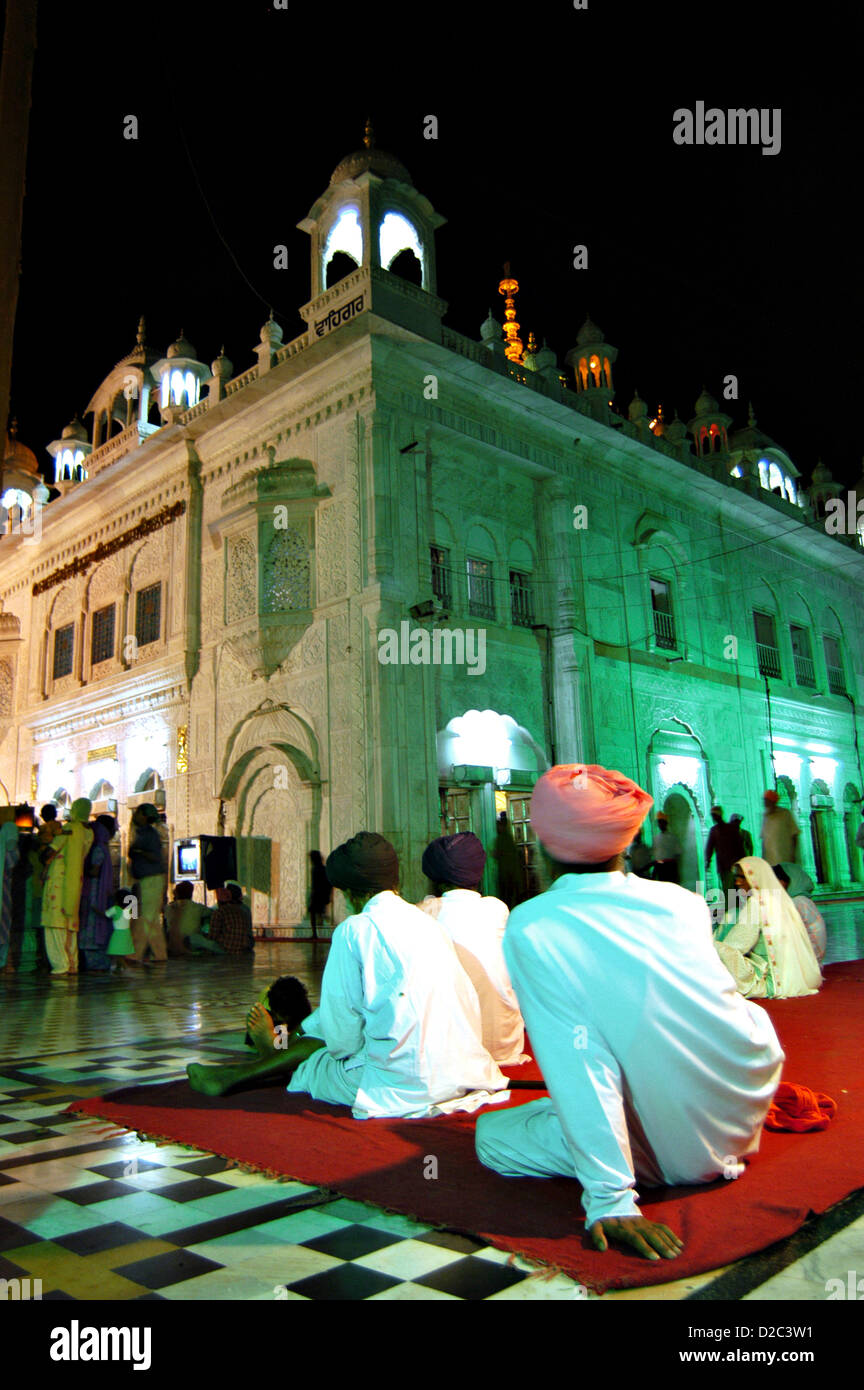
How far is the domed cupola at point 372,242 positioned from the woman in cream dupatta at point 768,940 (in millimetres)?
10362

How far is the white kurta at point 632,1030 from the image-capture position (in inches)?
83.0

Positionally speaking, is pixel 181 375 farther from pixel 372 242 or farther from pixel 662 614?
pixel 662 614

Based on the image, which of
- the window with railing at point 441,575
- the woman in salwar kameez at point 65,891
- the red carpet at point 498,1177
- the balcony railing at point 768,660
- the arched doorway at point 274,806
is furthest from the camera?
the balcony railing at point 768,660

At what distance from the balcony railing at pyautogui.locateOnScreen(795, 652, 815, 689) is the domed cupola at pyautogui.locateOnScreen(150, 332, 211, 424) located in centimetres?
1513

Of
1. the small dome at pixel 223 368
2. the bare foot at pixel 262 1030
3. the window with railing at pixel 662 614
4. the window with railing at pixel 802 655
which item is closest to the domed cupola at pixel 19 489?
the small dome at pixel 223 368

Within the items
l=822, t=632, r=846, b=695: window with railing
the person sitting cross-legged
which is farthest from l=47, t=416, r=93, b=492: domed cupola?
the person sitting cross-legged

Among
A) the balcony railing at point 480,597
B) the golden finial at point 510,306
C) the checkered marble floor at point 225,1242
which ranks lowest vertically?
the checkered marble floor at point 225,1242

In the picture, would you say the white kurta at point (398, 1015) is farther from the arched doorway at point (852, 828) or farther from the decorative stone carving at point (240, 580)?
the arched doorway at point (852, 828)

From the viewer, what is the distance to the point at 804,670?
23109 mm

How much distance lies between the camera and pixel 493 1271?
2.02m

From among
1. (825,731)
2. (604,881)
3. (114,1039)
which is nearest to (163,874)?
(114,1039)

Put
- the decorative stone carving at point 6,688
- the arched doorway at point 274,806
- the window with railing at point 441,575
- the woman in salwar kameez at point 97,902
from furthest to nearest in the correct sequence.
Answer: the decorative stone carving at point 6,688, the window with railing at point 441,575, the arched doorway at point 274,806, the woman in salwar kameez at point 97,902

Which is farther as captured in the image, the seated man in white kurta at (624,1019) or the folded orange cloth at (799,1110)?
the folded orange cloth at (799,1110)
